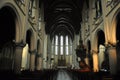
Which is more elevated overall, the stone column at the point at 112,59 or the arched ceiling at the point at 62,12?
the arched ceiling at the point at 62,12

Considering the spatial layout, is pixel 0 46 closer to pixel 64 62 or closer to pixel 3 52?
pixel 3 52

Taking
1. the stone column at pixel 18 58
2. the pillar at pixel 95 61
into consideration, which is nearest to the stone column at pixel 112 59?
the pillar at pixel 95 61

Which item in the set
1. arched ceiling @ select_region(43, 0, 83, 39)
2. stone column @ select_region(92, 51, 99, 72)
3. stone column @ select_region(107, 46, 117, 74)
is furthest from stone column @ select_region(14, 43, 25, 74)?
arched ceiling @ select_region(43, 0, 83, 39)

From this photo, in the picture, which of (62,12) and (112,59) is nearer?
(112,59)

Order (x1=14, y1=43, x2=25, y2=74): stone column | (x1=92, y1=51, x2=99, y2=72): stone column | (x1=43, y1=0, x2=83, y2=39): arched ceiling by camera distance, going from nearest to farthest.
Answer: (x1=14, y1=43, x2=25, y2=74): stone column → (x1=92, y1=51, x2=99, y2=72): stone column → (x1=43, y1=0, x2=83, y2=39): arched ceiling

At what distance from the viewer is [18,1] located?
14461 mm

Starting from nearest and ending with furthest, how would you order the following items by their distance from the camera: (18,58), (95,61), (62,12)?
(18,58) → (95,61) → (62,12)

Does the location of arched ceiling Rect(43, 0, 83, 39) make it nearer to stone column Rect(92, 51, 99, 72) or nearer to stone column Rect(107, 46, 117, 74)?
stone column Rect(92, 51, 99, 72)

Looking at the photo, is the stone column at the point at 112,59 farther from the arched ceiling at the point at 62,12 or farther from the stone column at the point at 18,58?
the arched ceiling at the point at 62,12

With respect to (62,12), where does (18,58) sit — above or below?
below

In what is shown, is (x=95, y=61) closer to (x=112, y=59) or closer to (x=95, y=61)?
(x=95, y=61)

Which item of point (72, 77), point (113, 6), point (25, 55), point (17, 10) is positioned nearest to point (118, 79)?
point (72, 77)

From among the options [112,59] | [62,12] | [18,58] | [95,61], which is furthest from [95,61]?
[62,12]

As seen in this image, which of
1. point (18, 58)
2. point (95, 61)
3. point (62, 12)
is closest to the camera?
point (18, 58)
